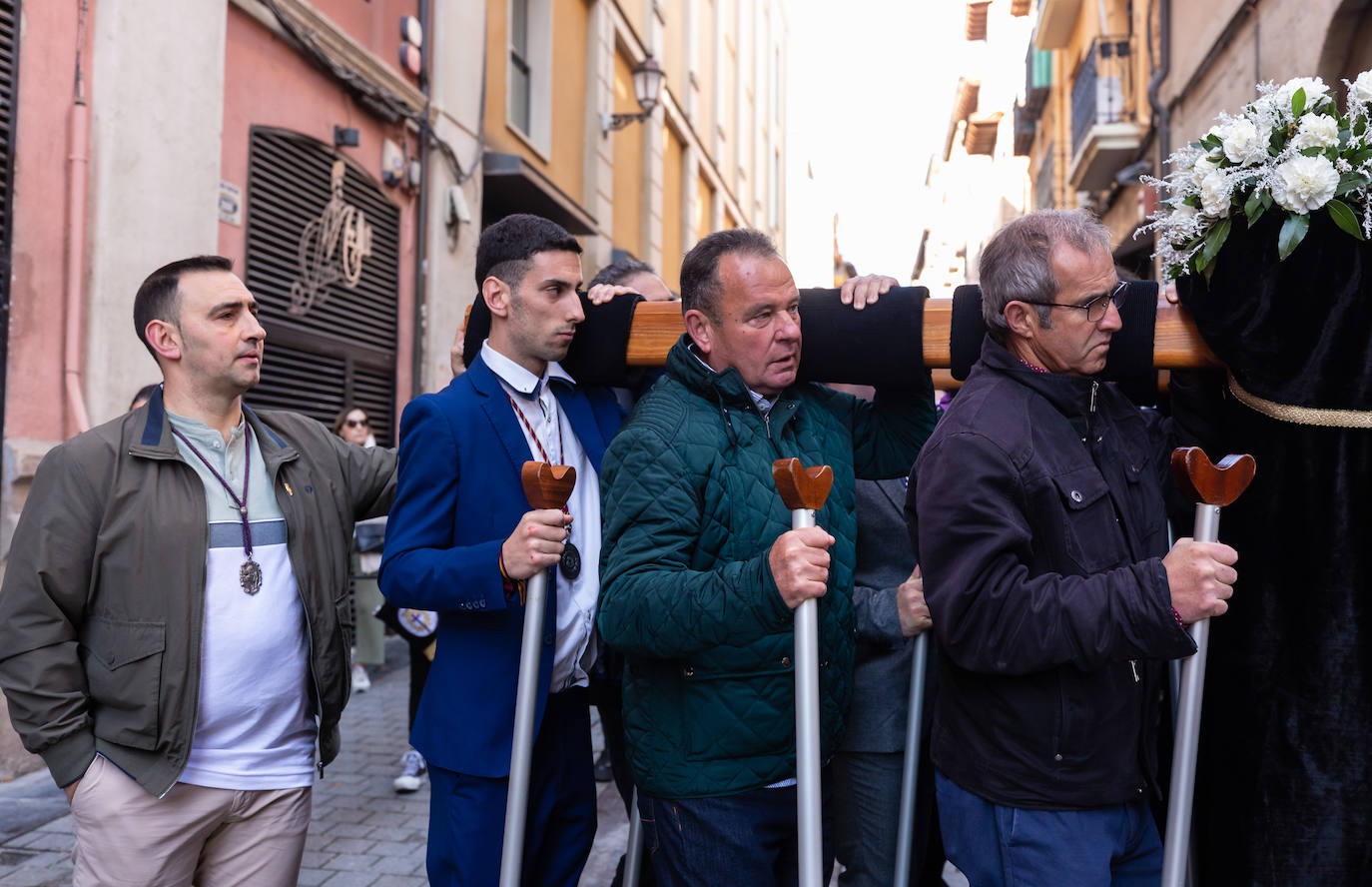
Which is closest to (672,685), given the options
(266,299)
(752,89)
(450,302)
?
(266,299)

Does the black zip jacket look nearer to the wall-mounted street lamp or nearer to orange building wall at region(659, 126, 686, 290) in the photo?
the wall-mounted street lamp

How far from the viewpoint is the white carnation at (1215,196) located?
7.19 feet

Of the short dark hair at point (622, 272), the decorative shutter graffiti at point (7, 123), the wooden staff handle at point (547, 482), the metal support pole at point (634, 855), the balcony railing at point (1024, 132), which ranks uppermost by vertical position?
the balcony railing at point (1024, 132)

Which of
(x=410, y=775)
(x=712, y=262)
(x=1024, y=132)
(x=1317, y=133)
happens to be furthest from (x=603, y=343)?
(x=1024, y=132)

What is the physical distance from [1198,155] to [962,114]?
1314 inches

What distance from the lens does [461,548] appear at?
8.29 ft

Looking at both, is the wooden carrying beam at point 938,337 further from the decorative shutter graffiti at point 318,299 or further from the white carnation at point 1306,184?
the decorative shutter graffiti at point 318,299

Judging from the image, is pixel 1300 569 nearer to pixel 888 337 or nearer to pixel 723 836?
pixel 888 337

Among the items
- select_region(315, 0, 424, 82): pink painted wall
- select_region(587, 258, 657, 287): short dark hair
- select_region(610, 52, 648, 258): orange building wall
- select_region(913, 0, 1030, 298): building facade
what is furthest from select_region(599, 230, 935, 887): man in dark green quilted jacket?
select_region(913, 0, 1030, 298): building facade

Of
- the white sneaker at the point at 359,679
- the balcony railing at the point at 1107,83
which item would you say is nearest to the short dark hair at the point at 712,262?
the white sneaker at the point at 359,679

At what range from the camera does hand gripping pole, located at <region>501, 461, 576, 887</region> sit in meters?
2.26

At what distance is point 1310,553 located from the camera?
2.16m

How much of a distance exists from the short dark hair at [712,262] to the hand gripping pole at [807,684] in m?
0.60

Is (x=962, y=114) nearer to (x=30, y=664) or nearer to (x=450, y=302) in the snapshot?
(x=450, y=302)
